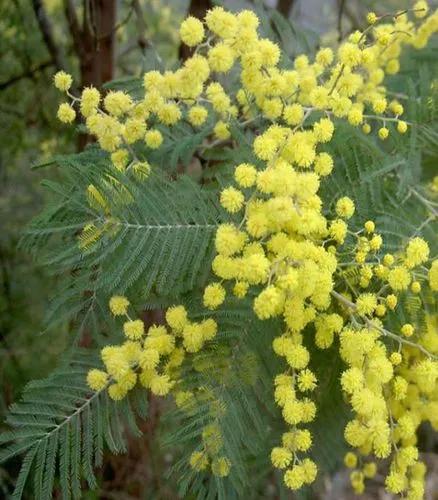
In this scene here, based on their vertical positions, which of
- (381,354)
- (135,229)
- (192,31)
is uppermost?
(192,31)

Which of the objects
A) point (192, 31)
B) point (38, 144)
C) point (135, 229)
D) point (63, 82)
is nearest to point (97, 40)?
point (38, 144)

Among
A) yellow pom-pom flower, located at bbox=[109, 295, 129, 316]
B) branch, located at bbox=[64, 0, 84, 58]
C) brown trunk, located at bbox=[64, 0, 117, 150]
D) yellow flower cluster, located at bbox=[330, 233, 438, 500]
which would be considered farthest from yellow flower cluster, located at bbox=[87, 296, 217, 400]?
branch, located at bbox=[64, 0, 84, 58]

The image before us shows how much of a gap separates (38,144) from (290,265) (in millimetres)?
2087

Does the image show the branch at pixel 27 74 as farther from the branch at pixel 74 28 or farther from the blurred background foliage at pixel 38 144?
the branch at pixel 74 28

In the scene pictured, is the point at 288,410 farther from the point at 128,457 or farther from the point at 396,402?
the point at 128,457

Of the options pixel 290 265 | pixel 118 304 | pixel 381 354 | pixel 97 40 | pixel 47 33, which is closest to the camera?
pixel 290 265

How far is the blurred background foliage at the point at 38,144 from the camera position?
262 centimetres

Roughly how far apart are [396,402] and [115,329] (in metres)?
0.64

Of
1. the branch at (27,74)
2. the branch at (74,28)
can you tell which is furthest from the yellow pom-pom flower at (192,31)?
the branch at (27,74)

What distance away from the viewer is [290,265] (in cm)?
119

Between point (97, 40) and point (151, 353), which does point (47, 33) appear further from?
point (151, 353)

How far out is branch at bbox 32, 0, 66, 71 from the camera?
8.62 ft

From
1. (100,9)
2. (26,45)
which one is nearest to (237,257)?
(100,9)

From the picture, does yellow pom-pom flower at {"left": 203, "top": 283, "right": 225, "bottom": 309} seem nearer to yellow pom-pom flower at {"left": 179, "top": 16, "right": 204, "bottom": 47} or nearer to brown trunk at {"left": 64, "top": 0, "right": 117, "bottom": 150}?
yellow pom-pom flower at {"left": 179, "top": 16, "right": 204, "bottom": 47}
